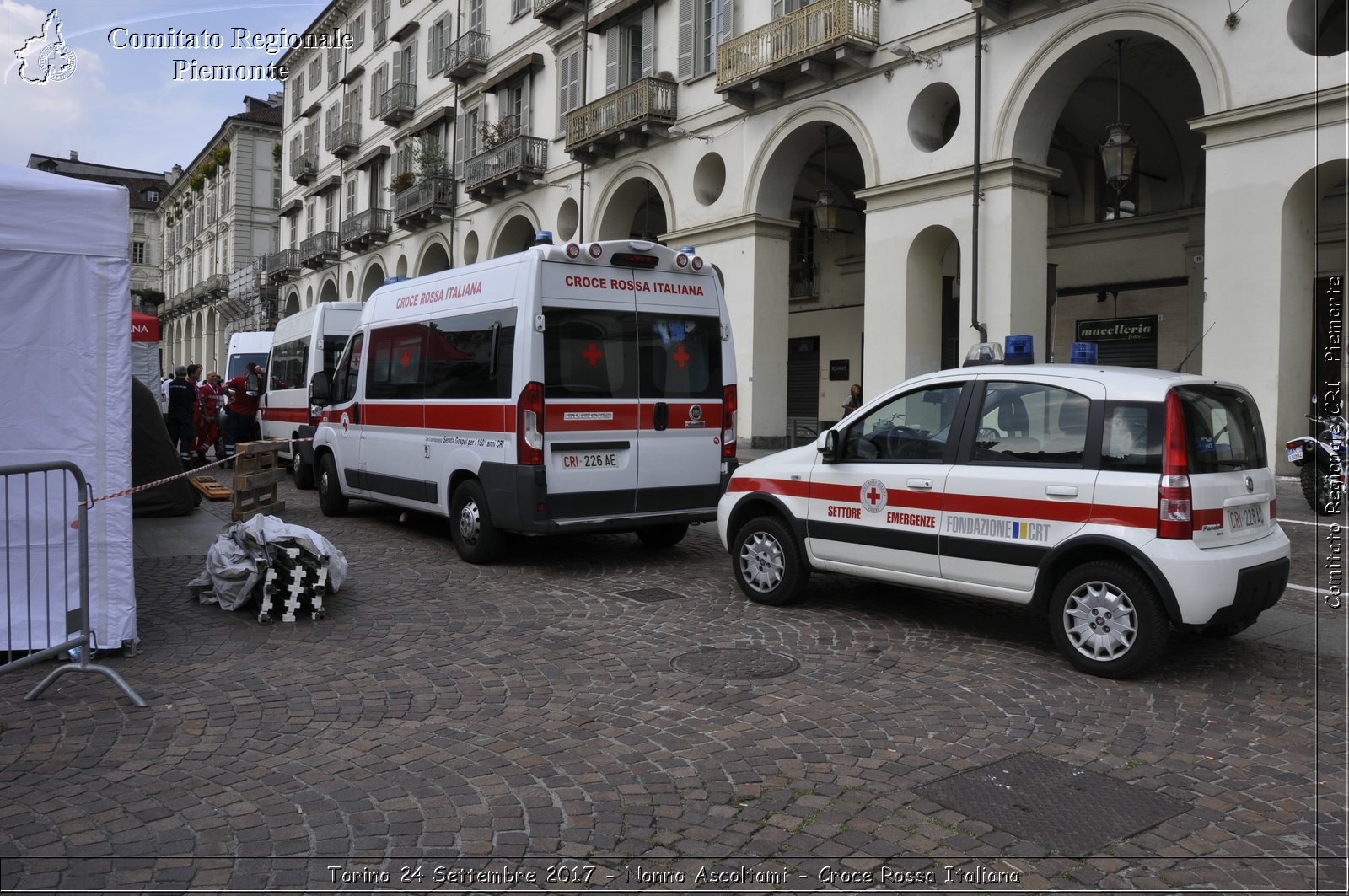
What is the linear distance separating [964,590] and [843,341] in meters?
21.6

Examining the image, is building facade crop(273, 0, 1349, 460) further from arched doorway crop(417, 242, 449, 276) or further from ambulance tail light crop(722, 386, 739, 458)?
ambulance tail light crop(722, 386, 739, 458)

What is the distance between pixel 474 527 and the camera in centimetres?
913

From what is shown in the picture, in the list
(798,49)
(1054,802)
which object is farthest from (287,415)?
(1054,802)

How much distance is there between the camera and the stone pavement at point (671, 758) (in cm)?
343

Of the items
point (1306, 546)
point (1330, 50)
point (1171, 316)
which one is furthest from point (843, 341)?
point (1306, 546)

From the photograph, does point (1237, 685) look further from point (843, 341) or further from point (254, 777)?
point (843, 341)

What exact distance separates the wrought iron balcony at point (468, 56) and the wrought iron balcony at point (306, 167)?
1722 cm

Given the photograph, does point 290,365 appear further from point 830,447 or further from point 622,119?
point 830,447

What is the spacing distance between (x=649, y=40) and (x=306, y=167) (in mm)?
28515

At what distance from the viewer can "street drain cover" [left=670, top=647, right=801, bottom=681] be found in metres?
5.68

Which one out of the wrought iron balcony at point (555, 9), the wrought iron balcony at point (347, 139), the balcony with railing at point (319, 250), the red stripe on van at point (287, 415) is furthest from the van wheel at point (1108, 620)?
the balcony with railing at point (319, 250)

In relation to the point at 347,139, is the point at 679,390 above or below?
below

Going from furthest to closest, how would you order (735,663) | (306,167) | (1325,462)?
(306,167) → (1325,462) → (735,663)

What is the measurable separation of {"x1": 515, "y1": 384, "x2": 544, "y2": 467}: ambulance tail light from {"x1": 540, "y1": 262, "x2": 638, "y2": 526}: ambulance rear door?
7cm
